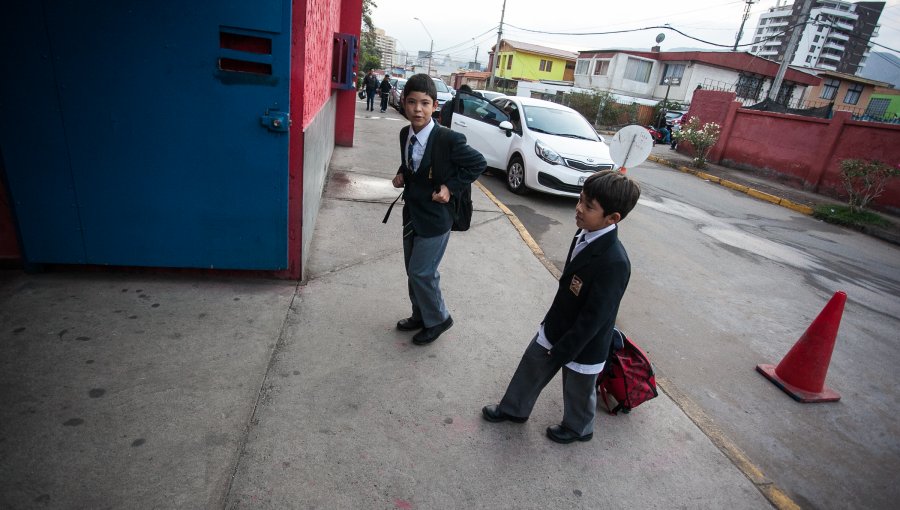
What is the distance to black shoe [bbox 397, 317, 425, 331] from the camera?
3.21m

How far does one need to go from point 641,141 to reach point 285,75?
12.8ft

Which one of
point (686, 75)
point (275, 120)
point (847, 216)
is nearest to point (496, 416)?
point (275, 120)

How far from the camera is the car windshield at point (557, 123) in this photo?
321 inches

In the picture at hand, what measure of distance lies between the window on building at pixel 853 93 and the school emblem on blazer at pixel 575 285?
53.2m

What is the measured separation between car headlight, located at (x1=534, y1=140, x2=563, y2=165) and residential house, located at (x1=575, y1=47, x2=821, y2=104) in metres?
29.2

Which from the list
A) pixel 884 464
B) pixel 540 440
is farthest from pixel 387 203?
pixel 884 464

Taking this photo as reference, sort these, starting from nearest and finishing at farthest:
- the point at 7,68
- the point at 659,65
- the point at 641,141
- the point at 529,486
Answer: the point at 529,486 → the point at 7,68 → the point at 641,141 → the point at 659,65

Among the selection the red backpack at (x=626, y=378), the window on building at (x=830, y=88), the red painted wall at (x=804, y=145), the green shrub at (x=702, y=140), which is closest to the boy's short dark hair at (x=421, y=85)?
the red backpack at (x=626, y=378)

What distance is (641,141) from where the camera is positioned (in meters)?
5.20

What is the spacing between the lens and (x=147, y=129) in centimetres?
299

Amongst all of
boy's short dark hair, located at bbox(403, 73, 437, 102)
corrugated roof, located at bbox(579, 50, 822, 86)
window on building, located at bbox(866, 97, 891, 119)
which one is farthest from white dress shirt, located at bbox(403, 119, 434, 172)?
window on building, located at bbox(866, 97, 891, 119)

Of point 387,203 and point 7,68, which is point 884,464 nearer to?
point 387,203

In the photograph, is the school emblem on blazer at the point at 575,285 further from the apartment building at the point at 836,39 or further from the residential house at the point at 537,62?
the apartment building at the point at 836,39

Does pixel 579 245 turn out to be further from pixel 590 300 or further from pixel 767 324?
pixel 767 324
